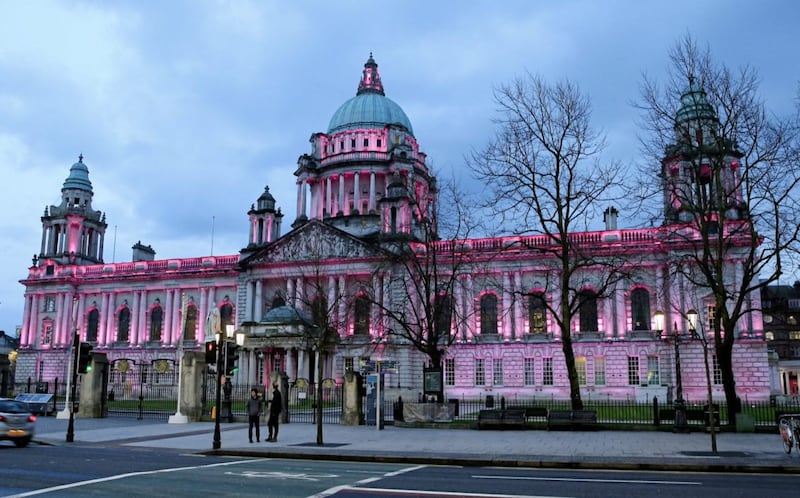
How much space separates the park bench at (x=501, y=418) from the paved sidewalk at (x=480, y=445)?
56cm

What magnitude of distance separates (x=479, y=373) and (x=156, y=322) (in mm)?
37598

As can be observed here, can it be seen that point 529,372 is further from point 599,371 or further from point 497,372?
point 599,371

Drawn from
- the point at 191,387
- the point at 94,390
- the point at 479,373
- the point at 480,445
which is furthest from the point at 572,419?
the point at 479,373

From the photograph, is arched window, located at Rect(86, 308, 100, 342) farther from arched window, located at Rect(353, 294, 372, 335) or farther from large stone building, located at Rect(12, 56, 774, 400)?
arched window, located at Rect(353, 294, 372, 335)

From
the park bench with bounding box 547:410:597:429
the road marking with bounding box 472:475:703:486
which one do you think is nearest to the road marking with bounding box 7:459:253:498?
the road marking with bounding box 472:475:703:486

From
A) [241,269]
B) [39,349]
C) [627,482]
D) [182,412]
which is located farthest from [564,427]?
[39,349]

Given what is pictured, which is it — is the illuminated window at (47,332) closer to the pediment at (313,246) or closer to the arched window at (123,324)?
the arched window at (123,324)

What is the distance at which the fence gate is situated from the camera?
129ft

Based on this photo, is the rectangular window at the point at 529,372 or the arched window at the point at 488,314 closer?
the rectangular window at the point at 529,372

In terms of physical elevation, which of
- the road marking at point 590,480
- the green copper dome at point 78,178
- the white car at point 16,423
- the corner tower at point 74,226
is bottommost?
the road marking at point 590,480

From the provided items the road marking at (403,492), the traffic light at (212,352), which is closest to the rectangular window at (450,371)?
the traffic light at (212,352)

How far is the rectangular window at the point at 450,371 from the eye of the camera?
64750 mm

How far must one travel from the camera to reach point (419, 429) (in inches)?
1189

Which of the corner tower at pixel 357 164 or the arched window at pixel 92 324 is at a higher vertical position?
the corner tower at pixel 357 164
